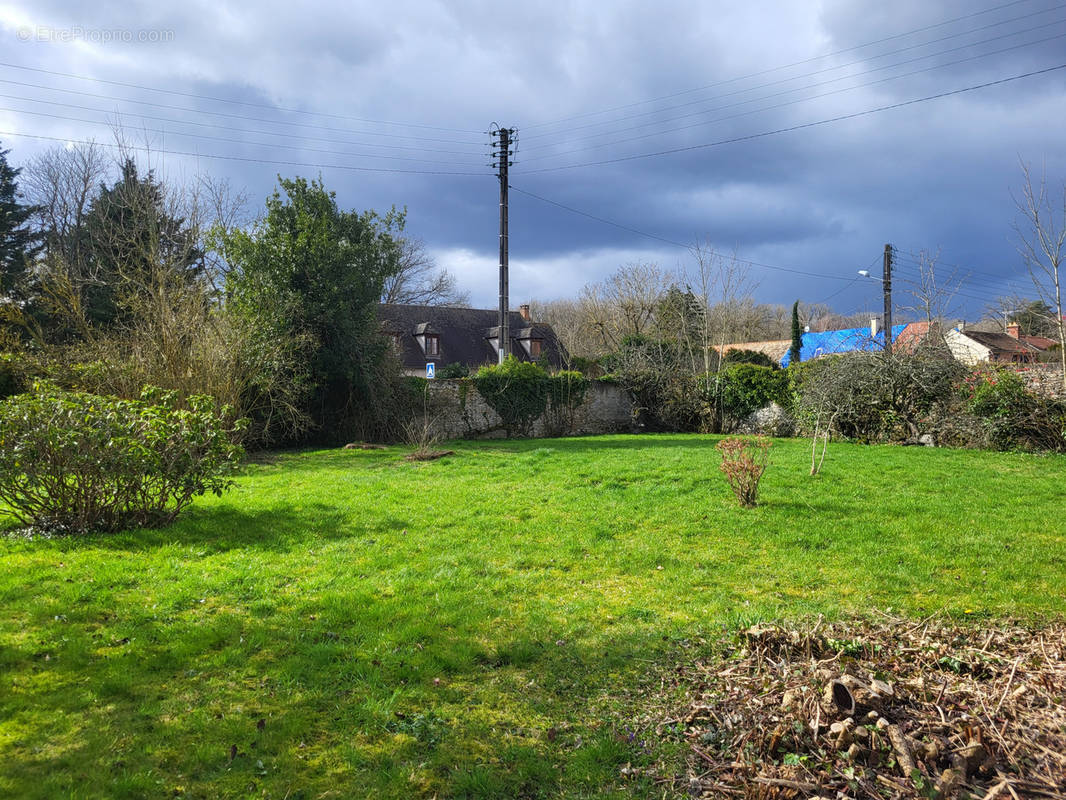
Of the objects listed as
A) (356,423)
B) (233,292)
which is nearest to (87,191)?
(233,292)

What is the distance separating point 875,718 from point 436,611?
118 inches

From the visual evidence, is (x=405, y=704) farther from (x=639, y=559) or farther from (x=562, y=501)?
(x=562, y=501)

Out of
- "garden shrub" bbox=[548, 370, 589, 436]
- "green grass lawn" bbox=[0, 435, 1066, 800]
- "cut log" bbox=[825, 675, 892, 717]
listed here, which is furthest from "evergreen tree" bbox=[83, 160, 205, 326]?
"cut log" bbox=[825, 675, 892, 717]

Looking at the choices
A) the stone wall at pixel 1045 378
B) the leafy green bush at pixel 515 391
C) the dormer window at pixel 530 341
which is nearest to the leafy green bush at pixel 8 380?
the leafy green bush at pixel 515 391

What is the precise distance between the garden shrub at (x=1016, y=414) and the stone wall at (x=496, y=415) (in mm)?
10747

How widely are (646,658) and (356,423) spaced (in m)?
14.6

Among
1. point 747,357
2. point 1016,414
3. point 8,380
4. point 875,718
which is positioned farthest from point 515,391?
point 875,718

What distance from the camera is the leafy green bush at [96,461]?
20.4 ft

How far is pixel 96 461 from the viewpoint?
20.6 feet

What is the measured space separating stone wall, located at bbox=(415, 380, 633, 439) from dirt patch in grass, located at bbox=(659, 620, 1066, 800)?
14790mm

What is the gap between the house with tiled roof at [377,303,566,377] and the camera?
112 feet

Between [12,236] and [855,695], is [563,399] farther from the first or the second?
[12,236]

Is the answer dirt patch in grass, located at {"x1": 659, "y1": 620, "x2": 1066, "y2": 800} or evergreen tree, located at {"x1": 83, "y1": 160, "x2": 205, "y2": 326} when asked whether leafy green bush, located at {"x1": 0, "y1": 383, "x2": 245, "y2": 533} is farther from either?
evergreen tree, located at {"x1": 83, "y1": 160, "x2": 205, "y2": 326}

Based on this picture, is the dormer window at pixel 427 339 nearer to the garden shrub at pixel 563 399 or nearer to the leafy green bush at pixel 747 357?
the garden shrub at pixel 563 399
